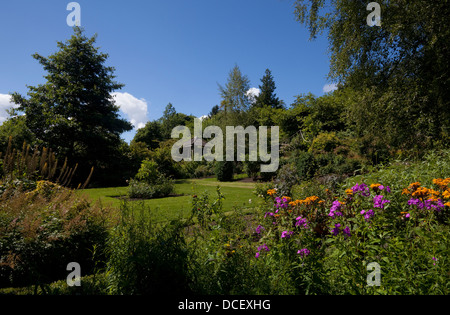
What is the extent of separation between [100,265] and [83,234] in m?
0.52

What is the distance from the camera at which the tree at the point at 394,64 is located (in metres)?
6.74

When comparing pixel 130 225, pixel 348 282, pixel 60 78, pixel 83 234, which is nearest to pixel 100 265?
pixel 83 234

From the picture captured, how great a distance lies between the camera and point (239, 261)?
2215 mm

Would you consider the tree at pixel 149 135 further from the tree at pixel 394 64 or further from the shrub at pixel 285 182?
the shrub at pixel 285 182

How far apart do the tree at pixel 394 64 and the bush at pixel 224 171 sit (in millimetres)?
8552

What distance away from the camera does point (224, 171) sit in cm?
1554

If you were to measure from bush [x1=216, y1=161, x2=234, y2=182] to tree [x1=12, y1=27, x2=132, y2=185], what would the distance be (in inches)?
298

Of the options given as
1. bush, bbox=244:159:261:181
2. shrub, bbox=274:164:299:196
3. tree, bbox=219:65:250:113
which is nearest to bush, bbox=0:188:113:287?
shrub, bbox=274:164:299:196

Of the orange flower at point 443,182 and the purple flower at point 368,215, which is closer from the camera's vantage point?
the purple flower at point 368,215

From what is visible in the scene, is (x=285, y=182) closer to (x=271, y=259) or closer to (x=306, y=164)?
(x=271, y=259)

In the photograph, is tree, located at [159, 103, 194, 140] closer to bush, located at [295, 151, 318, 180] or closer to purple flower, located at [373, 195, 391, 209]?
bush, located at [295, 151, 318, 180]

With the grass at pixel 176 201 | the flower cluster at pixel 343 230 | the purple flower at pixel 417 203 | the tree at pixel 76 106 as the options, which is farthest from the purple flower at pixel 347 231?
the tree at pixel 76 106

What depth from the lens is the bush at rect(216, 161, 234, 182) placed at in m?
15.5
